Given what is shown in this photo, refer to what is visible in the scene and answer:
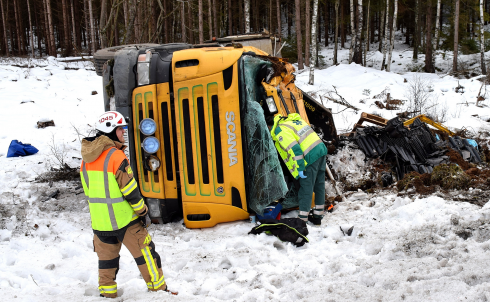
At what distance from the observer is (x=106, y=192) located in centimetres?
298

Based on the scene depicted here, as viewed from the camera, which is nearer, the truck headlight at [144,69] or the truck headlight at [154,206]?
the truck headlight at [144,69]

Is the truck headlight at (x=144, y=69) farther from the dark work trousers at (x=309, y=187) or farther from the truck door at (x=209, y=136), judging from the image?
the dark work trousers at (x=309, y=187)

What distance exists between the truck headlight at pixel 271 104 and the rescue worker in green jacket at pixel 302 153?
215mm

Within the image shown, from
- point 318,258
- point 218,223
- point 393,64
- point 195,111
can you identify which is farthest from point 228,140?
point 393,64

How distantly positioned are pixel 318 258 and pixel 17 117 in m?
9.18

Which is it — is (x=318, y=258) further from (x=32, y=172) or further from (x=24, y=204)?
(x=32, y=172)

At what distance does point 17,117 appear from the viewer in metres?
9.73

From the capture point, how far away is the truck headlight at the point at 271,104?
488cm

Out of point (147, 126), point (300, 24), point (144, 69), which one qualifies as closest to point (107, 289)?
point (147, 126)

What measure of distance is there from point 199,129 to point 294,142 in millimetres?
1186

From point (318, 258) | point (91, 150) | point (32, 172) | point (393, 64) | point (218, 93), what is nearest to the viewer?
point (91, 150)

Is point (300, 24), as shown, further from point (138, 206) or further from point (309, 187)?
point (138, 206)

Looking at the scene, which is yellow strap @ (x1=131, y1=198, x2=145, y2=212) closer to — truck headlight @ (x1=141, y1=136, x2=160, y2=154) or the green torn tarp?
truck headlight @ (x1=141, y1=136, x2=160, y2=154)

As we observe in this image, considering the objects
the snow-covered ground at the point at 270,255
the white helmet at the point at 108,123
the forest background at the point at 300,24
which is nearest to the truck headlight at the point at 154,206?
the snow-covered ground at the point at 270,255
